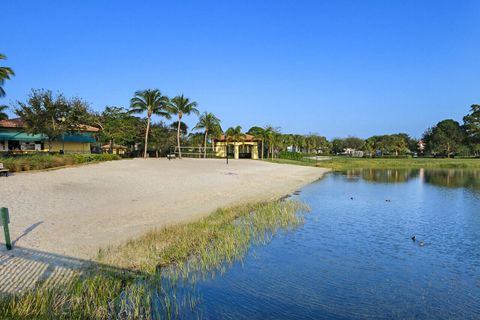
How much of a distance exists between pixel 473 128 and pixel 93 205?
111466 mm

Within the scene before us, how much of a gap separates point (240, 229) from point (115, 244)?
485 cm

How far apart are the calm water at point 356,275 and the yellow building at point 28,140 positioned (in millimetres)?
36096

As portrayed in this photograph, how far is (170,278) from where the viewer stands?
8773 mm

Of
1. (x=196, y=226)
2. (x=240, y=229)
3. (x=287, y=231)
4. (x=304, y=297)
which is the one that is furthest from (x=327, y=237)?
(x=304, y=297)

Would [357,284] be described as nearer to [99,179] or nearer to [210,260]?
[210,260]

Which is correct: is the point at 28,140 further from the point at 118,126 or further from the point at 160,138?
the point at 160,138

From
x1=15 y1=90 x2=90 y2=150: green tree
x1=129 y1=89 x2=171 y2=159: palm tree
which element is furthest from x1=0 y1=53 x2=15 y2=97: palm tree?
x1=129 y1=89 x2=171 y2=159: palm tree

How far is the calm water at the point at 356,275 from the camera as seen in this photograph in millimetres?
7695

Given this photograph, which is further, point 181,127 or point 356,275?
point 181,127

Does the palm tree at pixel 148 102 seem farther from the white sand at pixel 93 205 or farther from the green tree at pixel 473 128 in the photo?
the green tree at pixel 473 128

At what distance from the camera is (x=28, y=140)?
45281 millimetres

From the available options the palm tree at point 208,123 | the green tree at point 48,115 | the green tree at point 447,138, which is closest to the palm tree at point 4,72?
A: the green tree at point 48,115

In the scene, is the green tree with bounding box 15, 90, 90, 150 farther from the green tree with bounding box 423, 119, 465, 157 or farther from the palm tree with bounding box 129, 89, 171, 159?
the green tree with bounding box 423, 119, 465, 157

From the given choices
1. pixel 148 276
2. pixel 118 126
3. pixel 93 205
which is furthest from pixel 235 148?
pixel 148 276
